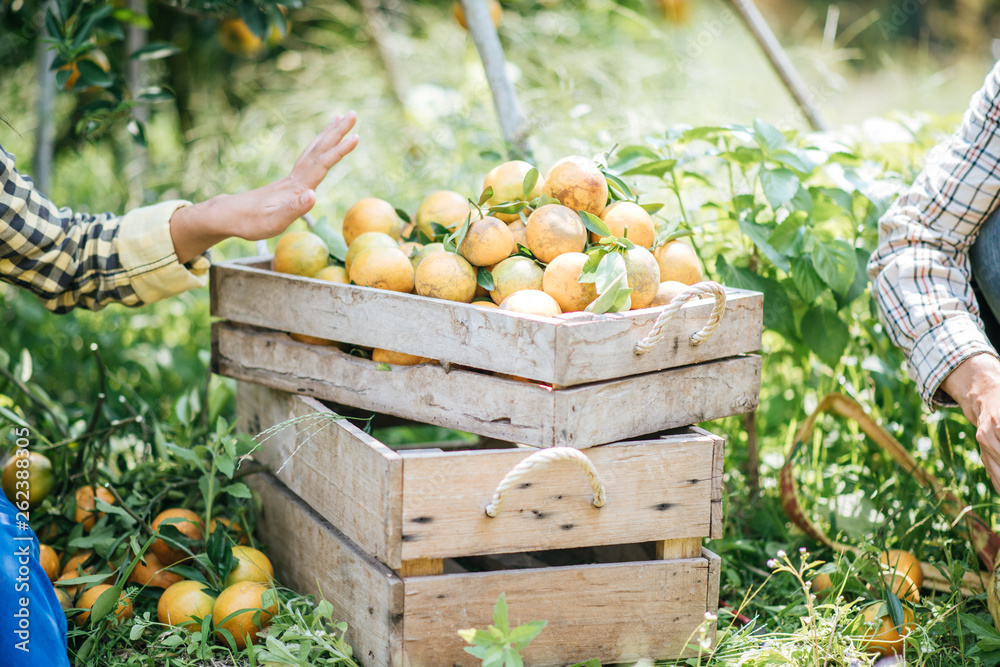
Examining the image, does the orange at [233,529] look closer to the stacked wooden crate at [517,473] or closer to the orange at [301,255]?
the stacked wooden crate at [517,473]

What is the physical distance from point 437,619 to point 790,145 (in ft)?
4.56

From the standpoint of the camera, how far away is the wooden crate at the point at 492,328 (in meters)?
1.22

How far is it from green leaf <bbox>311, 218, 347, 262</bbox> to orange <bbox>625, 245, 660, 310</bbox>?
0.64 meters

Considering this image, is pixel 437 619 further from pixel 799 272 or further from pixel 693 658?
pixel 799 272

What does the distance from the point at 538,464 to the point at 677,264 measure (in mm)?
547

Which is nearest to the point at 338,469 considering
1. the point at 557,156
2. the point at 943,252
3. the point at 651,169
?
the point at 651,169

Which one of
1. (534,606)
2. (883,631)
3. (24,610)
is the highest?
(24,610)

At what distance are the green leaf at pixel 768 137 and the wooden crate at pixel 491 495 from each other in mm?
708

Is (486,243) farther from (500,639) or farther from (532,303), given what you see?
(500,639)

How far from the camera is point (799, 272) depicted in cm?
174

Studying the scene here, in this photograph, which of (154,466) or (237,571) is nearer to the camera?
(237,571)

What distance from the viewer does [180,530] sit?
61.6 inches

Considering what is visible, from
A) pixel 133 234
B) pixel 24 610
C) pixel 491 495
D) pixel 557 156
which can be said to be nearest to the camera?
pixel 24 610

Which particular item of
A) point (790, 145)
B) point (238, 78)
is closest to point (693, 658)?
point (790, 145)
